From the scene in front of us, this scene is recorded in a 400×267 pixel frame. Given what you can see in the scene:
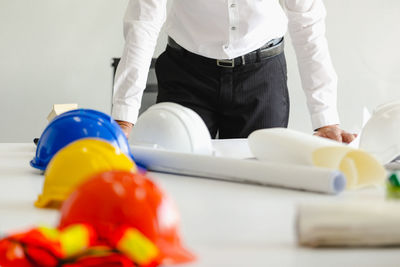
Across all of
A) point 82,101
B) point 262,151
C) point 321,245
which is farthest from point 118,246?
point 82,101

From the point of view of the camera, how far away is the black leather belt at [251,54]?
2.18 metres

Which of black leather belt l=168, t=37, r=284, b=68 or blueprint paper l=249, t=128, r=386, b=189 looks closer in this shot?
blueprint paper l=249, t=128, r=386, b=189

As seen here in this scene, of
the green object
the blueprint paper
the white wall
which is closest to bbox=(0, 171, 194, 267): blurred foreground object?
the green object

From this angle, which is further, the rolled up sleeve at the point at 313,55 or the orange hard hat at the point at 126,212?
the rolled up sleeve at the point at 313,55

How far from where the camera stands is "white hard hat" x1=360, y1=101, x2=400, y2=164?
1321 millimetres

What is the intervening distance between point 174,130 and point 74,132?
0.23 metres

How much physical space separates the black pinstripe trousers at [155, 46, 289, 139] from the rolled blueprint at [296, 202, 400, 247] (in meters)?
1.47

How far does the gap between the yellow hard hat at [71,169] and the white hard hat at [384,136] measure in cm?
59

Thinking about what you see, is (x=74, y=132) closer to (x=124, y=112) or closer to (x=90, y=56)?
(x=124, y=112)

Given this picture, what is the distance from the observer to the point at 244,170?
1.12m

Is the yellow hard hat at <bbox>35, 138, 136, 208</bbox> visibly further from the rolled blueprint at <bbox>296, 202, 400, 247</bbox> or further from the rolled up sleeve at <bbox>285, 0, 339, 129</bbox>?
the rolled up sleeve at <bbox>285, 0, 339, 129</bbox>

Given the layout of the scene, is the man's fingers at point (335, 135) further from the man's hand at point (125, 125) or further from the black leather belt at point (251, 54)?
the man's hand at point (125, 125)

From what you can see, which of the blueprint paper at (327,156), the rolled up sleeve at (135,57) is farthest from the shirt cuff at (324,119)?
the blueprint paper at (327,156)

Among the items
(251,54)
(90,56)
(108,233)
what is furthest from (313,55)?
(90,56)
